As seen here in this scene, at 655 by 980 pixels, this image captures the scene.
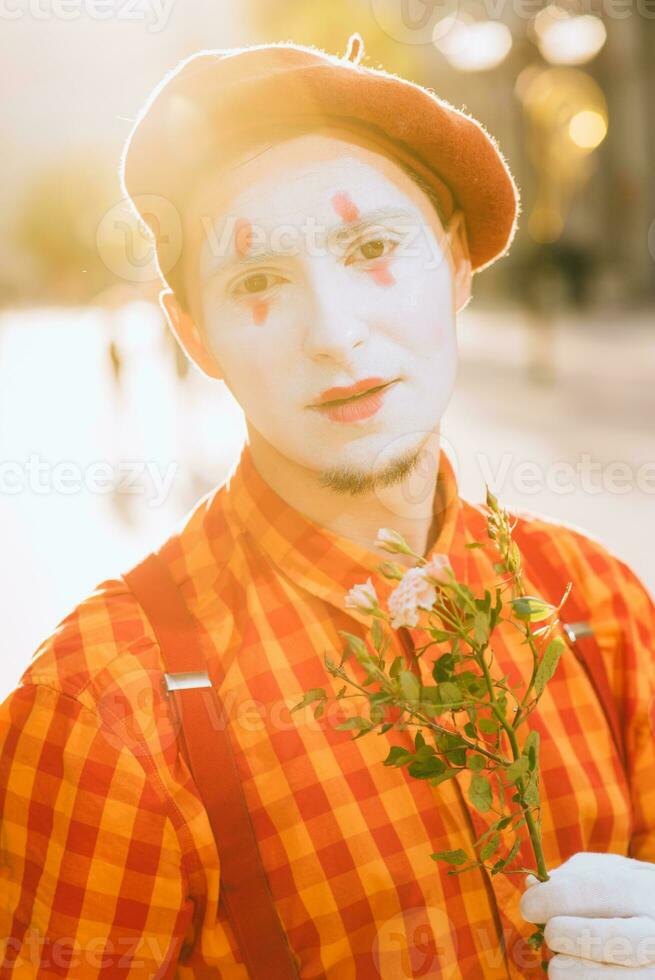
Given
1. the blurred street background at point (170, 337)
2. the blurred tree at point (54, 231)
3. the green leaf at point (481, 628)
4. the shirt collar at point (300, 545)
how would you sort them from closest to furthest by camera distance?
the green leaf at point (481, 628) < the shirt collar at point (300, 545) < the blurred street background at point (170, 337) < the blurred tree at point (54, 231)

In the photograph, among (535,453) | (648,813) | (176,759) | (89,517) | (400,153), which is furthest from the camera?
(535,453)

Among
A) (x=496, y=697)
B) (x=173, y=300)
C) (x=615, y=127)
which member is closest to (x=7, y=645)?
(x=173, y=300)

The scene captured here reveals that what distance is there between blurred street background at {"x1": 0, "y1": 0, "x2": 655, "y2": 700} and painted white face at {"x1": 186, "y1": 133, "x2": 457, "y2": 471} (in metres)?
0.17

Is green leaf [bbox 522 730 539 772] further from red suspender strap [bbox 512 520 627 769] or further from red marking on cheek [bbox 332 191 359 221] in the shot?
red marking on cheek [bbox 332 191 359 221]

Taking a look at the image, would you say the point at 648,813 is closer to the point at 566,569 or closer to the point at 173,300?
the point at 566,569

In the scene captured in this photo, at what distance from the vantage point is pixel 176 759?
161 cm

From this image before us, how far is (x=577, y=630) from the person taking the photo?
74.2 inches

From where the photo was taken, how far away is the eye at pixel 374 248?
67.2 inches

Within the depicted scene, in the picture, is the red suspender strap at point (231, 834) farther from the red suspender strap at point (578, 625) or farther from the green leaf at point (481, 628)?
the red suspender strap at point (578, 625)

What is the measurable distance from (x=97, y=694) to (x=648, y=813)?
87 centimetres

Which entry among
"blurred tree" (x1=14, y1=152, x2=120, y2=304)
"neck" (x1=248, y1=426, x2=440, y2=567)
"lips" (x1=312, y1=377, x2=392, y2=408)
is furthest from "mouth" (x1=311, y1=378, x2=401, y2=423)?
"blurred tree" (x1=14, y1=152, x2=120, y2=304)

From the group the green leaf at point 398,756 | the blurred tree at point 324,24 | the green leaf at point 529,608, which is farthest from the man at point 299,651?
the blurred tree at point 324,24

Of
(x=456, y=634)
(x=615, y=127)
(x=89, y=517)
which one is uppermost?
(x=615, y=127)

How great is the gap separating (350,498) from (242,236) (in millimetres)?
418
